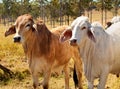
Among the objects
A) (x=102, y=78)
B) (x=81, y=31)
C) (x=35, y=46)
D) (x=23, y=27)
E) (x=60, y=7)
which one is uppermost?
(x=81, y=31)

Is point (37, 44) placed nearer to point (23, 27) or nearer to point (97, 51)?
point (23, 27)

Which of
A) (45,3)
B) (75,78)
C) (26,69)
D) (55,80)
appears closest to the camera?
(75,78)

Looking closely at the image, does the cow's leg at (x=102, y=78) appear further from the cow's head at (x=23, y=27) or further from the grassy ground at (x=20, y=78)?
the cow's head at (x=23, y=27)

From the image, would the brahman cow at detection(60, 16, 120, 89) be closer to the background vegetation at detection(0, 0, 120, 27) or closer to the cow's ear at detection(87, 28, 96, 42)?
the cow's ear at detection(87, 28, 96, 42)

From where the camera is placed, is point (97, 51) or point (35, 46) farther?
point (35, 46)

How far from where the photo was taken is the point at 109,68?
5.29 meters

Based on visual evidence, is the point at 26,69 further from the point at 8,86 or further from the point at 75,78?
the point at 75,78

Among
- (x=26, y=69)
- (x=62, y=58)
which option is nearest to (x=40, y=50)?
(x=62, y=58)

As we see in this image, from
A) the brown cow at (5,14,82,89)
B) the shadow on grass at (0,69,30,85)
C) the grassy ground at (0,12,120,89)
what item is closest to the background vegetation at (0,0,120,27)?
the grassy ground at (0,12,120,89)

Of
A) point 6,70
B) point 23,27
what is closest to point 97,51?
point 23,27

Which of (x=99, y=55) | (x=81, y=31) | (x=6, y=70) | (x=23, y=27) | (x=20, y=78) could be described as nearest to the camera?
(x=81, y=31)

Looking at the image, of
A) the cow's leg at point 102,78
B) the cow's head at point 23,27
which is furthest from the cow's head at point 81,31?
the cow's head at point 23,27

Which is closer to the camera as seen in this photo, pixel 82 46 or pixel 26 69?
pixel 82 46

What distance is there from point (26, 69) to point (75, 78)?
2700 mm
